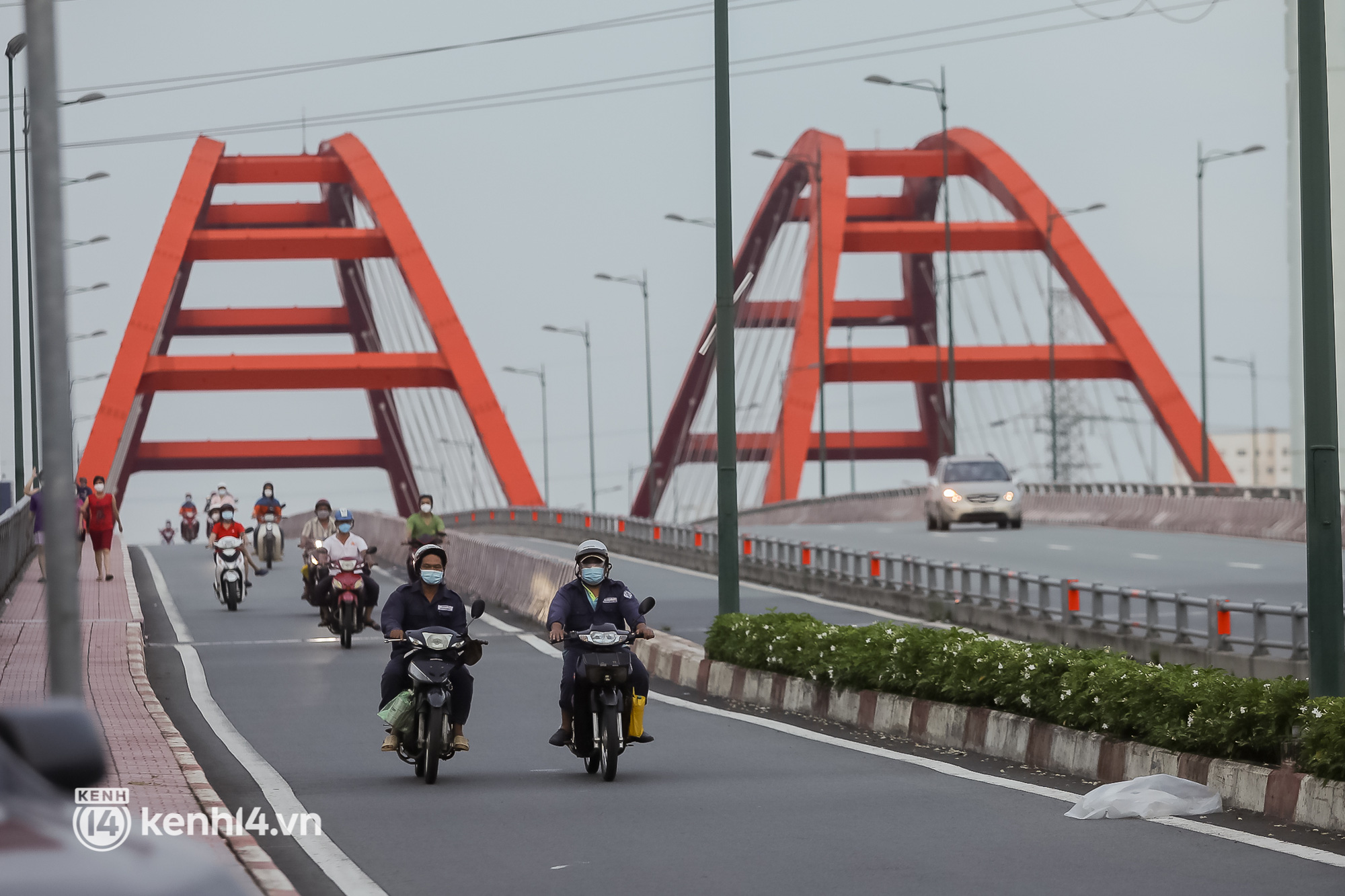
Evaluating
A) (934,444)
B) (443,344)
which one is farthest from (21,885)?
(934,444)

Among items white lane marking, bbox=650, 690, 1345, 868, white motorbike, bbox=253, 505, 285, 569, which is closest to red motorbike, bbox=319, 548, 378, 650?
white lane marking, bbox=650, 690, 1345, 868

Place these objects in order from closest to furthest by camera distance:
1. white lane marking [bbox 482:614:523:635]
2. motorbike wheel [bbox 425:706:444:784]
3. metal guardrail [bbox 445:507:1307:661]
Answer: motorbike wheel [bbox 425:706:444:784] → metal guardrail [bbox 445:507:1307:661] → white lane marking [bbox 482:614:523:635]

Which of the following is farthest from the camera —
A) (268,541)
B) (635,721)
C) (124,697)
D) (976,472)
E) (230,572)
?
(976,472)

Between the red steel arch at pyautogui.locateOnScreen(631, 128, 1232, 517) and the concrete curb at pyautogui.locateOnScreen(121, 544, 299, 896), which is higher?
the red steel arch at pyautogui.locateOnScreen(631, 128, 1232, 517)

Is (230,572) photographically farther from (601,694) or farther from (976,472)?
→ (976,472)

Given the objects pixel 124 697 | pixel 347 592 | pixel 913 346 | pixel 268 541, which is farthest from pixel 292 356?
pixel 124 697

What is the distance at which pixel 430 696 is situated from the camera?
39.7ft

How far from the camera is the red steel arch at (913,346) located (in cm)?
6812

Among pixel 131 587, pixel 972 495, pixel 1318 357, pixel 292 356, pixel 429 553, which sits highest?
pixel 292 356

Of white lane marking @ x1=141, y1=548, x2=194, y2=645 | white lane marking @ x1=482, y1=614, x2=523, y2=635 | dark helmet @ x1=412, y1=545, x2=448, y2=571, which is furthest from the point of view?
white lane marking @ x1=482, y1=614, x2=523, y2=635

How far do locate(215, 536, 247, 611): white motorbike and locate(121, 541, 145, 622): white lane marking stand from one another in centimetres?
120

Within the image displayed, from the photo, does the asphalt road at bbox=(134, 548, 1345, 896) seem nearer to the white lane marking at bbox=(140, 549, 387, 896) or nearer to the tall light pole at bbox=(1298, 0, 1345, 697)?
the white lane marking at bbox=(140, 549, 387, 896)

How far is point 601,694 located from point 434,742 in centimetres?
105

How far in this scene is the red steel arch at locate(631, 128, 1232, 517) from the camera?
224ft
